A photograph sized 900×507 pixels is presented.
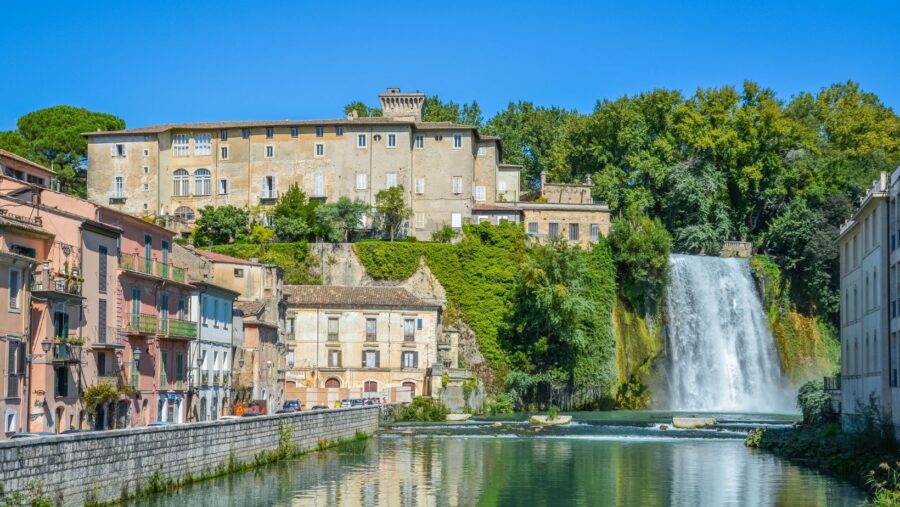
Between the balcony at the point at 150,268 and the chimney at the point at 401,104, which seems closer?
the balcony at the point at 150,268

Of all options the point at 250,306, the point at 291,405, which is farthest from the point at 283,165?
the point at 291,405

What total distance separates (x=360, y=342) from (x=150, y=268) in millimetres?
28243

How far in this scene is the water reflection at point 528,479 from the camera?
32156 mm

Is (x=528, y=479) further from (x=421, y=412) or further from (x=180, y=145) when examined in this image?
(x=180, y=145)

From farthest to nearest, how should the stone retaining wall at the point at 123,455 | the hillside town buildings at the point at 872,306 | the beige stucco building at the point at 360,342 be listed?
the beige stucco building at the point at 360,342
the hillside town buildings at the point at 872,306
the stone retaining wall at the point at 123,455

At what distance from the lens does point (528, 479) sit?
3744cm

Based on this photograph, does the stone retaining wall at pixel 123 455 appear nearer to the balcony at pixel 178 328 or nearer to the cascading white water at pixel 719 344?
the balcony at pixel 178 328

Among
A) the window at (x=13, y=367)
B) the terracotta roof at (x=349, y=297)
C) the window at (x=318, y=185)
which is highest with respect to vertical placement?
the window at (x=318, y=185)

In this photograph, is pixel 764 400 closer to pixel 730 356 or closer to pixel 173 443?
pixel 730 356

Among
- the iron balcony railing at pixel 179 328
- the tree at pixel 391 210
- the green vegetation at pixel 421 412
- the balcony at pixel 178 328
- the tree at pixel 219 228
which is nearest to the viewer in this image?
the balcony at pixel 178 328

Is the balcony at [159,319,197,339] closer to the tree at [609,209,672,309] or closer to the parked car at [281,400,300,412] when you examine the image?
the parked car at [281,400,300,412]

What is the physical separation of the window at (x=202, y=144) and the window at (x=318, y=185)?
7719mm

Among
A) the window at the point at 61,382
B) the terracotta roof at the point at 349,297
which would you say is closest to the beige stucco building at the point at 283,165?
the terracotta roof at the point at 349,297

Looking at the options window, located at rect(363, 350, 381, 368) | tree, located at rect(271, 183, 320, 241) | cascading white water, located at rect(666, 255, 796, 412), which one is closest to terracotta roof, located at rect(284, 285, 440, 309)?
window, located at rect(363, 350, 381, 368)
